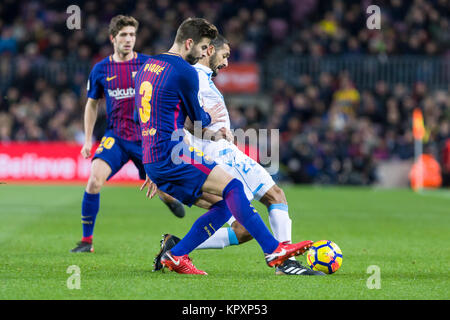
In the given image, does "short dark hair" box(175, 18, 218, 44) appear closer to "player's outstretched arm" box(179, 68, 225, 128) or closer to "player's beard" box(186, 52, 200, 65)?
"player's beard" box(186, 52, 200, 65)

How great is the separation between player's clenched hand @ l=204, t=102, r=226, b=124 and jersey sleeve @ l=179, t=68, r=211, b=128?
73 centimetres

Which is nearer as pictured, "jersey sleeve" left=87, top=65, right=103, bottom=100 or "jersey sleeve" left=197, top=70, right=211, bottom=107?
"jersey sleeve" left=197, top=70, right=211, bottom=107

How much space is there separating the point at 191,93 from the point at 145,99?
0.38 meters

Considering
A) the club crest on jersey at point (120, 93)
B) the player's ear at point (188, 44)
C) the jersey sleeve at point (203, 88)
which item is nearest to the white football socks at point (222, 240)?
the jersey sleeve at point (203, 88)

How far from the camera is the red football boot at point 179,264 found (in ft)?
20.8

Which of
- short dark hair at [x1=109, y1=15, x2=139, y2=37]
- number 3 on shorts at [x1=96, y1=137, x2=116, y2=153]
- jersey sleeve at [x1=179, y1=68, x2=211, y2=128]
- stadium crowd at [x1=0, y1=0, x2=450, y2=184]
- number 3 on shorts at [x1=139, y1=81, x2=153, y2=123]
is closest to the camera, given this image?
jersey sleeve at [x1=179, y1=68, x2=211, y2=128]

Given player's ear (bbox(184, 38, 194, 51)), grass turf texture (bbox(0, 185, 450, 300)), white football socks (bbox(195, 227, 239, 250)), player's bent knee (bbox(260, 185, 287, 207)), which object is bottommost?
grass turf texture (bbox(0, 185, 450, 300))

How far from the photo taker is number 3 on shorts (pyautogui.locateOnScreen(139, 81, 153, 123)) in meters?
6.12

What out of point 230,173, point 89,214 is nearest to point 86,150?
point 89,214

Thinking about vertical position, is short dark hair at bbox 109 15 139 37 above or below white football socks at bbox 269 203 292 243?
above

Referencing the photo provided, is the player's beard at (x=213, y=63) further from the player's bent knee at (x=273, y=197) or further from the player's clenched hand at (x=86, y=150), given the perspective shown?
the player's clenched hand at (x=86, y=150)

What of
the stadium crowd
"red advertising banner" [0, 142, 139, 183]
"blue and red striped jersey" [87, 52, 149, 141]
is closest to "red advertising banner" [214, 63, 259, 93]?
the stadium crowd

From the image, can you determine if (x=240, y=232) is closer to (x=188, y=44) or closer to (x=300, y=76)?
(x=188, y=44)

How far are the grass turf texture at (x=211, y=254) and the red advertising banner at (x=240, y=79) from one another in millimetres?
8673
